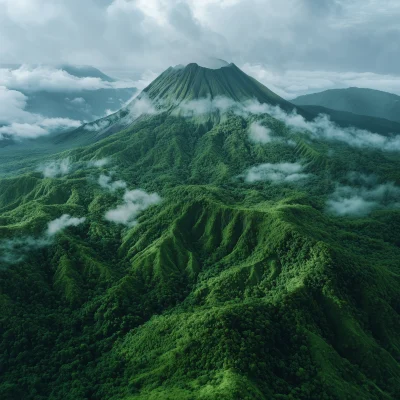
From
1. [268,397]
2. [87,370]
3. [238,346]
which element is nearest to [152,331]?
[87,370]

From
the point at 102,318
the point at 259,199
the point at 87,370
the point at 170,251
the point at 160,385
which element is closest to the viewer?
the point at 160,385

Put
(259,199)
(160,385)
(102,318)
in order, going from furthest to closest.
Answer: (259,199) < (102,318) < (160,385)

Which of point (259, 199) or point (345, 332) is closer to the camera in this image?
point (345, 332)

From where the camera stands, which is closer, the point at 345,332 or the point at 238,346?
the point at 238,346

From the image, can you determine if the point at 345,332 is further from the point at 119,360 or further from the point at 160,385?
the point at 119,360

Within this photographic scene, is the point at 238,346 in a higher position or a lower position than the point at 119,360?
higher

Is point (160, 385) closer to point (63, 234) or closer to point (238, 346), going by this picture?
point (238, 346)

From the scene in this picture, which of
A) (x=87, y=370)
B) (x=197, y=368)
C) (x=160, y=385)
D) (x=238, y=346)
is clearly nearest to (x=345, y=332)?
(x=238, y=346)

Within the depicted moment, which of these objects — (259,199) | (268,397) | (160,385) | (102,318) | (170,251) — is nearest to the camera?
(268,397)

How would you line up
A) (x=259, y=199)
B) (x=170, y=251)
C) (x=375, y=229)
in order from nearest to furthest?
(x=170, y=251) → (x=375, y=229) → (x=259, y=199)
